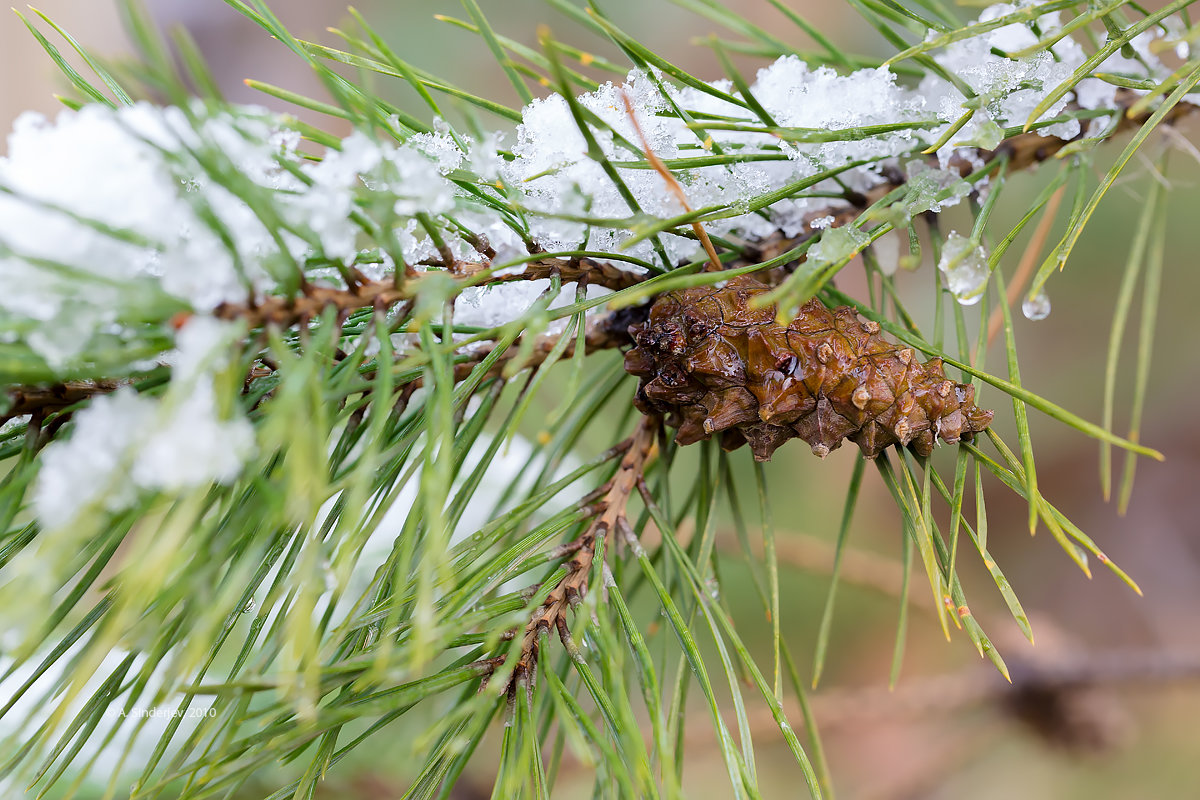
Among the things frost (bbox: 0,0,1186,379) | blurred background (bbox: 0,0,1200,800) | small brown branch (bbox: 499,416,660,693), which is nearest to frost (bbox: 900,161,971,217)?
frost (bbox: 0,0,1186,379)

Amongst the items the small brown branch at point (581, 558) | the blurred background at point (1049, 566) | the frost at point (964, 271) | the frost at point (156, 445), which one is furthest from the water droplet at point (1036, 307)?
the blurred background at point (1049, 566)

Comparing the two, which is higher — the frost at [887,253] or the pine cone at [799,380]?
the frost at [887,253]

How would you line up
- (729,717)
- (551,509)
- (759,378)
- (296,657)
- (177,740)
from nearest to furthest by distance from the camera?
1. (296,657)
2. (759,378)
3. (177,740)
4. (551,509)
5. (729,717)

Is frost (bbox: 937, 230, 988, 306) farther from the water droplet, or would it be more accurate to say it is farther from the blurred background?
the blurred background

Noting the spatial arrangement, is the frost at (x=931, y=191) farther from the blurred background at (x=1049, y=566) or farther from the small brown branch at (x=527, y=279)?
the blurred background at (x=1049, y=566)

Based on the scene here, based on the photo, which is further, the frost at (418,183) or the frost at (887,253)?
the frost at (887,253)

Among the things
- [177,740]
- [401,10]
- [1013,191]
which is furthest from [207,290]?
[401,10]

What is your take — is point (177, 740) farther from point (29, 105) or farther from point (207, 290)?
point (29, 105)

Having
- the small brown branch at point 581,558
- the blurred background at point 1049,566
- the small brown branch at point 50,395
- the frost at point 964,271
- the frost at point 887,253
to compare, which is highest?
the small brown branch at point 50,395
